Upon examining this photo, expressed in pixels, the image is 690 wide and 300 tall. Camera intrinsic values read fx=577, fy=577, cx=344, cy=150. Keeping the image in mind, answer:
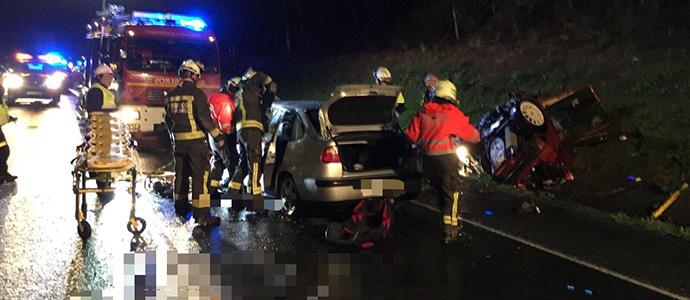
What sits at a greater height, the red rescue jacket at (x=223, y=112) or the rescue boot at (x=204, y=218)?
the red rescue jacket at (x=223, y=112)

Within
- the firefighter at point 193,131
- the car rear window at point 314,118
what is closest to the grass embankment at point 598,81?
the car rear window at point 314,118

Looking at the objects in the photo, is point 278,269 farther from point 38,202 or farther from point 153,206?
point 38,202

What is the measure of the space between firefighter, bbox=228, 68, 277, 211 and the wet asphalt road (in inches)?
18.8

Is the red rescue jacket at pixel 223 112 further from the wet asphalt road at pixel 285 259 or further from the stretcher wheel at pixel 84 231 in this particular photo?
the stretcher wheel at pixel 84 231

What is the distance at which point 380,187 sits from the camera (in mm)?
6102

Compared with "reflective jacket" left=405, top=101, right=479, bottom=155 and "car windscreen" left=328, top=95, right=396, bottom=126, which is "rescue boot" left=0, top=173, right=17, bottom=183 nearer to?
"car windscreen" left=328, top=95, right=396, bottom=126

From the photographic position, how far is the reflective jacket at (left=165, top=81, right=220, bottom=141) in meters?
6.21

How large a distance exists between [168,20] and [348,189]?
28.3 ft

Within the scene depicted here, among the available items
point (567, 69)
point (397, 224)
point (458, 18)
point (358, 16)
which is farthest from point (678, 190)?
point (358, 16)

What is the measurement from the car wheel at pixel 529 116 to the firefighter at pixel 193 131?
4.16m

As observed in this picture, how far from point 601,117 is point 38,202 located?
8169 millimetres

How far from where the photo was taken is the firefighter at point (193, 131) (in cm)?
621

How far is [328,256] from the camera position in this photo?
16.7ft

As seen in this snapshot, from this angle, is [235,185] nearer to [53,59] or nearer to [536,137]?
[536,137]
